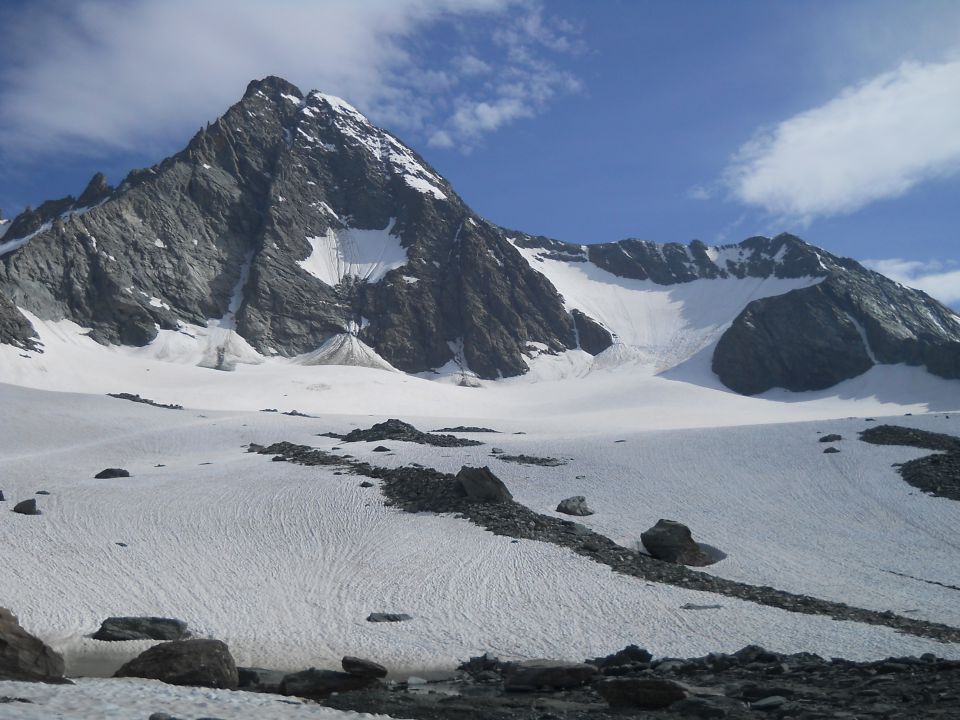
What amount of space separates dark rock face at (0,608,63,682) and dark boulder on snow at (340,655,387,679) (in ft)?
14.4

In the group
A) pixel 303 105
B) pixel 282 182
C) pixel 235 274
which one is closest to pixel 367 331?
pixel 235 274

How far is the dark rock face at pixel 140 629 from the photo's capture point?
15.2 m

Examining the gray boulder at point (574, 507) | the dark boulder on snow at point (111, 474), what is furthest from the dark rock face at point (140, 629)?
the dark boulder on snow at point (111, 474)

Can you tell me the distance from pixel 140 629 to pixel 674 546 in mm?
14902

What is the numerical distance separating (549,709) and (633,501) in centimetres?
1983

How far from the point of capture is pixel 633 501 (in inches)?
1193

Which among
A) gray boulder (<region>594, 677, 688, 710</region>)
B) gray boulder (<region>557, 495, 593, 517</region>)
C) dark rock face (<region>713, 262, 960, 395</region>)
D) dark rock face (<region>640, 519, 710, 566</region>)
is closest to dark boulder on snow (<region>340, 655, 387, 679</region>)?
gray boulder (<region>594, 677, 688, 710</region>)

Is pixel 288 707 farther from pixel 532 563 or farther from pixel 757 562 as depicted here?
pixel 757 562

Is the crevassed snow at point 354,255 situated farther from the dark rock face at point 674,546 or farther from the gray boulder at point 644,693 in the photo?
the gray boulder at point 644,693

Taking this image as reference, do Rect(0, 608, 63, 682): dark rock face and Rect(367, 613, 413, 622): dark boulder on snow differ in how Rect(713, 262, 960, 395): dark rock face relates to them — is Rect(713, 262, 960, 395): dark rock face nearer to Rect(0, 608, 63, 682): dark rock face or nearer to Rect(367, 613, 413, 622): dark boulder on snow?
Rect(367, 613, 413, 622): dark boulder on snow

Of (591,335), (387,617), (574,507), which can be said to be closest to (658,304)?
(591,335)

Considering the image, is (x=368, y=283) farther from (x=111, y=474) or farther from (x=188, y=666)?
(x=188, y=666)

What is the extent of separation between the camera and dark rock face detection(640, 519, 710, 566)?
76.0 feet

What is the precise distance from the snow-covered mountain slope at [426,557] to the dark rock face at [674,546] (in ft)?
3.13
